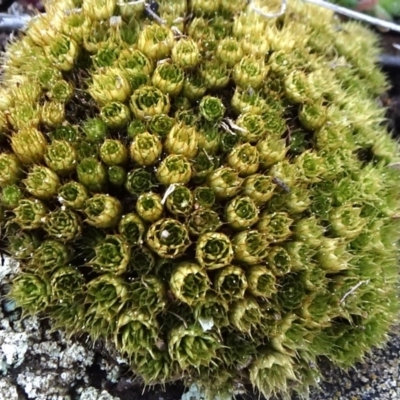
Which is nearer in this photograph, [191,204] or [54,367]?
[191,204]

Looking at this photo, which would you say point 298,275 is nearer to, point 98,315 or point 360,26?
point 98,315

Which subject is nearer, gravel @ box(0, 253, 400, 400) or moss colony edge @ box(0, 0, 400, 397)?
moss colony edge @ box(0, 0, 400, 397)

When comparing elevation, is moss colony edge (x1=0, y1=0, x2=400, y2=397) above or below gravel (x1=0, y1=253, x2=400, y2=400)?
→ above

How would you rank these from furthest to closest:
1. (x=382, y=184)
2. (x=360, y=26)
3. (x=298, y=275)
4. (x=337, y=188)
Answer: (x=360, y=26) → (x=382, y=184) → (x=337, y=188) → (x=298, y=275)

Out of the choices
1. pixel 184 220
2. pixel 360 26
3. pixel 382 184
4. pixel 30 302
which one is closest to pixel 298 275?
pixel 184 220

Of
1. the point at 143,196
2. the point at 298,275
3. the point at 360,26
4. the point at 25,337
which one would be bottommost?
the point at 25,337

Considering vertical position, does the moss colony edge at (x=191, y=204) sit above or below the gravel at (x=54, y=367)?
above

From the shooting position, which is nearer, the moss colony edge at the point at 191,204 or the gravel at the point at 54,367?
the moss colony edge at the point at 191,204

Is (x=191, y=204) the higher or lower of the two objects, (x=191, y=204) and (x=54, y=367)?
the higher
